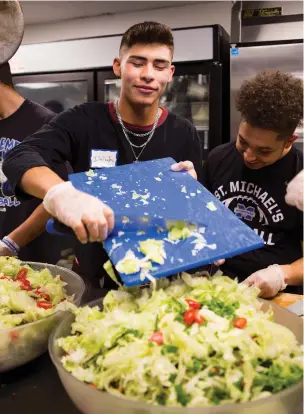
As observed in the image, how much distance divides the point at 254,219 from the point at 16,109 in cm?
148

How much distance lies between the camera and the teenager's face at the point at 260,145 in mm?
1835

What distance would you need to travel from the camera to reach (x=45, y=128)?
1878mm

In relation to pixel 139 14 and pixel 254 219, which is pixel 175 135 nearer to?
pixel 254 219

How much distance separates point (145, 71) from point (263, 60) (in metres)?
2.45

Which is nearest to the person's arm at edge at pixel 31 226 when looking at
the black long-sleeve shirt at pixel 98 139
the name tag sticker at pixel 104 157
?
the black long-sleeve shirt at pixel 98 139

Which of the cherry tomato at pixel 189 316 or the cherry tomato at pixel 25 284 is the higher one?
the cherry tomato at pixel 189 316

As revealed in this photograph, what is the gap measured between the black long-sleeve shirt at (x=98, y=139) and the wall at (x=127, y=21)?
2.98m

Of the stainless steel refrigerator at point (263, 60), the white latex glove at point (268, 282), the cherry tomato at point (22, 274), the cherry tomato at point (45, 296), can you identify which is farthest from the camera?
the stainless steel refrigerator at point (263, 60)

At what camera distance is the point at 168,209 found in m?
1.14

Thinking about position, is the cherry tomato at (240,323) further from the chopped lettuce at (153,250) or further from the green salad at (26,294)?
the green salad at (26,294)

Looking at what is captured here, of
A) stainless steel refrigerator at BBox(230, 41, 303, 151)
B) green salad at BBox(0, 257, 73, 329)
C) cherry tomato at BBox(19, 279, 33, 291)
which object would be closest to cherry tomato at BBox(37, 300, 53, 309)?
green salad at BBox(0, 257, 73, 329)

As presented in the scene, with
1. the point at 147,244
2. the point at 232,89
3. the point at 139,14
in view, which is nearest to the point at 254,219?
the point at 147,244

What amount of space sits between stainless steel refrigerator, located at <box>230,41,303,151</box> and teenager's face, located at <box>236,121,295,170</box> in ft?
6.25

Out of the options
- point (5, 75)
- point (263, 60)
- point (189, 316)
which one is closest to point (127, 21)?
point (263, 60)
